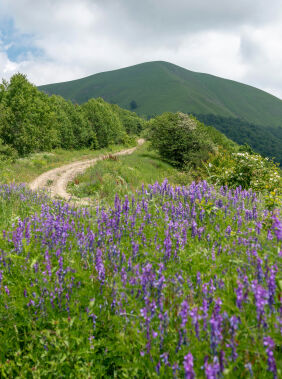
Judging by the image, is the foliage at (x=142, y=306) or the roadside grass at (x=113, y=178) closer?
the foliage at (x=142, y=306)

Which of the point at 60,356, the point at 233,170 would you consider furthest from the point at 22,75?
the point at 60,356

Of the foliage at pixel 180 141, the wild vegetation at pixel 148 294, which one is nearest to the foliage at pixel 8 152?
the foliage at pixel 180 141

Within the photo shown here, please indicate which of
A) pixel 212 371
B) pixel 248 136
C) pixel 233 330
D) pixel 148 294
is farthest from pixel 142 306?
pixel 248 136

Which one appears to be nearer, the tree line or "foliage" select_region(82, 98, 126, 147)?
the tree line

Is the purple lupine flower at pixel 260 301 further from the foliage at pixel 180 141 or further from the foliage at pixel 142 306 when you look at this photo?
the foliage at pixel 180 141

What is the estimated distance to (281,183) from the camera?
45.8 ft

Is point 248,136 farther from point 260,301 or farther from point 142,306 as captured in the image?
point 260,301

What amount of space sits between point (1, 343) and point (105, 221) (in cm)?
208

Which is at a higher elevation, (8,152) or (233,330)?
(8,152)

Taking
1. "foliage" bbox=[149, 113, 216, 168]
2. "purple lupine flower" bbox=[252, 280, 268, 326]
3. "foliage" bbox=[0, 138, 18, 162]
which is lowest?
"purple lupine flower" bbox=[252, 280, 268, 326]

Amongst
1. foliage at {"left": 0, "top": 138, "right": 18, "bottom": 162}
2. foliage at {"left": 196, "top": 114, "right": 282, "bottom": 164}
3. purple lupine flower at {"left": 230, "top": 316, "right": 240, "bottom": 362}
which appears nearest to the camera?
purple lupine flower at {"left": 230, "top": 316, "right": 240, "bottom": 362}

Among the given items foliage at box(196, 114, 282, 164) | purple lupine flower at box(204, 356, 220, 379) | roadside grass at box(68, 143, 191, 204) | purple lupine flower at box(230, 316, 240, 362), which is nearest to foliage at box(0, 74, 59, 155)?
roadside grass at box(68, 143, 191, 204)

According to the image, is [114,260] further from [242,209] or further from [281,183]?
[281,183]

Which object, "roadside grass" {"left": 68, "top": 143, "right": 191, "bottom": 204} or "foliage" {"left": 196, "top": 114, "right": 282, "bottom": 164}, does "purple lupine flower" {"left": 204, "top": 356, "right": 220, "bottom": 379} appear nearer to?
"roadside grass" {"left": 68, "top": 143, "right": 191, "bottom": 204}
